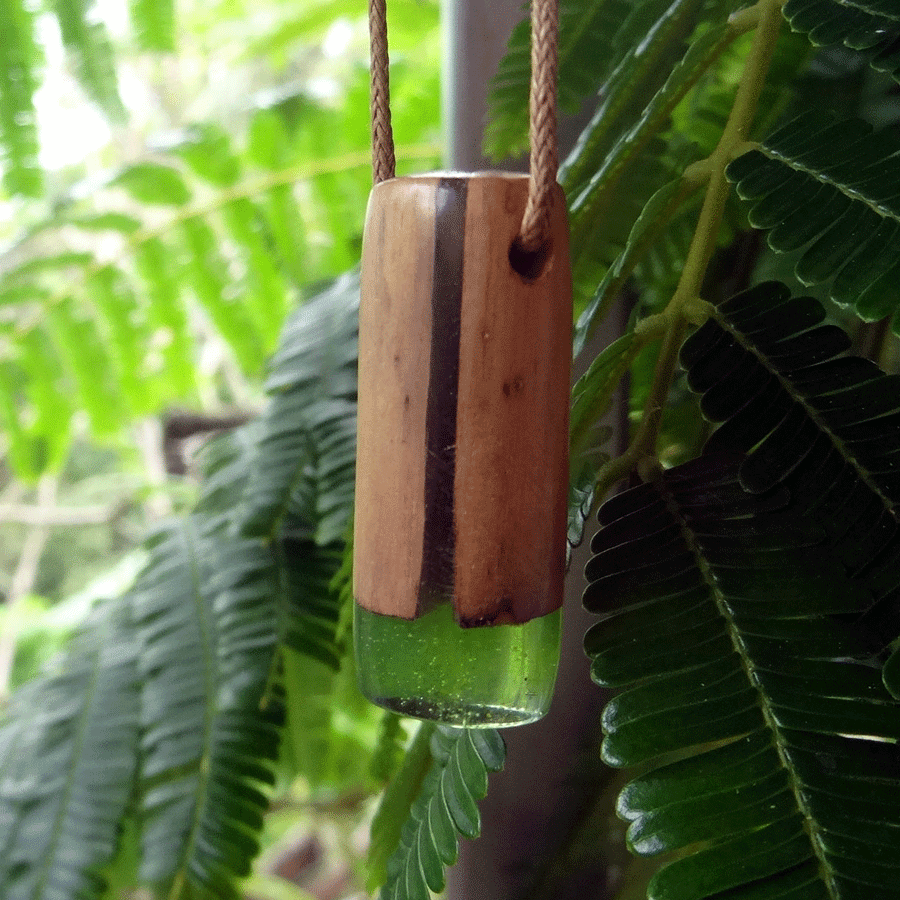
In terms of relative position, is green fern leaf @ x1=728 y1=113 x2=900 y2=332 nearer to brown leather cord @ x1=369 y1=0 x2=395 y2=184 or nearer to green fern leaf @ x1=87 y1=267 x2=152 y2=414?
brown leather cord @ x1=369 y1=0 x2=395 y2=184

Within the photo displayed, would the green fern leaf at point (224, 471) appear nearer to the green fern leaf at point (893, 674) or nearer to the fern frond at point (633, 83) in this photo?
the fern frond at point (633, 83)

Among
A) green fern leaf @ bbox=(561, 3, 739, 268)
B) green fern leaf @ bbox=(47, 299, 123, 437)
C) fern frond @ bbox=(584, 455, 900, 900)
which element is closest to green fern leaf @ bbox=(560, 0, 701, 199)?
green fern leaf @ bbox=(561, 3, 739, 268)

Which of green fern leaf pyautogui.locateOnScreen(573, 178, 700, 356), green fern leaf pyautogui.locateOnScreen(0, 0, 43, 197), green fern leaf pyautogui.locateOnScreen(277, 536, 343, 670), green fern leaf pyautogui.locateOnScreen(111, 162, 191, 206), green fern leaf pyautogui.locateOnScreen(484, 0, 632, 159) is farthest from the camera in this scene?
green fern leaf pyautogui.locateOnScreen(111, 162, 191, 206)

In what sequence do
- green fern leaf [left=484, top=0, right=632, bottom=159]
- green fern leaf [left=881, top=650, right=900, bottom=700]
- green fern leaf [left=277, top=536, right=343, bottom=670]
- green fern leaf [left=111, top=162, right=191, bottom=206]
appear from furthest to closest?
green fern leaf [left=111, top=162, right=191, bottom=206]
green fern leaf [left=277, top=536, right=343, bottom=670]
green fern leaf [left=484, top=0, right=632, bottom=159]
green fern leaf [left=881, top=650, right=900, bottom=700]

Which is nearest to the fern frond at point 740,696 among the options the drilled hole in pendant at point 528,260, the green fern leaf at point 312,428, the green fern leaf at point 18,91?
the drilled hole in pendant at point 528,260

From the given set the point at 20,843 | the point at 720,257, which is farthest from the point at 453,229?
the point at 20,843

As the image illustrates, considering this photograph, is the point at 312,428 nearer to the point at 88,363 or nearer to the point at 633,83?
the point at 633,83

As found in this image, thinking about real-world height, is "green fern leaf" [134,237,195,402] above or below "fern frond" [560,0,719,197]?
above

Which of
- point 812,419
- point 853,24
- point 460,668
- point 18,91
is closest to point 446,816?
point 460,668
